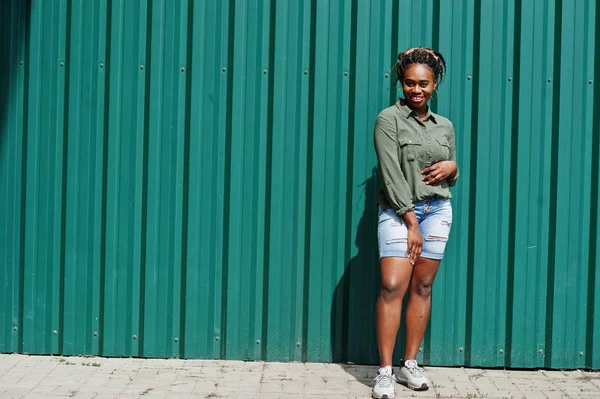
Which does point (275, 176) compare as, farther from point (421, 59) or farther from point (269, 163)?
point (421, 59)

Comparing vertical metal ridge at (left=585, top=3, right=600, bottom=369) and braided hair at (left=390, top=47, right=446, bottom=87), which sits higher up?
braided hair at (left=390, top=47, right=446, bottom=87)

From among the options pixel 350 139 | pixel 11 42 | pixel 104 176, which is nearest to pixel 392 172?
pixel 350 139

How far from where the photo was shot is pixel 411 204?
17.6 ft

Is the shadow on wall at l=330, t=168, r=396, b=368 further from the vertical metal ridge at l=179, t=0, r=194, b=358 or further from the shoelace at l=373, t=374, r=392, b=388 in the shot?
the vertical metal ridge at l=179, t=0, r=194, b=358

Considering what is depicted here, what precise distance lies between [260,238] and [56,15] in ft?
6.65

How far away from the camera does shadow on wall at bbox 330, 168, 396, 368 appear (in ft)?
20.0

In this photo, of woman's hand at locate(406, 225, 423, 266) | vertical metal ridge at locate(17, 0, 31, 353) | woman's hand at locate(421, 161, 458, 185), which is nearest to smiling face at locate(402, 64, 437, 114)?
woman's hand at locate(421, 161, 458, 185)

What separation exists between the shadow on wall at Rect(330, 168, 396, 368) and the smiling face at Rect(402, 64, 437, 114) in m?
0.76

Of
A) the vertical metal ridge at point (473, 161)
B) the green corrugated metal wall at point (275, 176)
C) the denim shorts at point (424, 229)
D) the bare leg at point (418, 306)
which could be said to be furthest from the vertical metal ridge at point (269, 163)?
the vertical metal ridge at point (473, 161)

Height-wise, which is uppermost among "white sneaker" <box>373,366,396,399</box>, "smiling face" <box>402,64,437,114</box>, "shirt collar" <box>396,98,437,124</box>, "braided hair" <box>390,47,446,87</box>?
"braided hair" <box>390,47,446,87</box>

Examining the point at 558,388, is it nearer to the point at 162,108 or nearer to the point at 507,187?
the point at 507,187

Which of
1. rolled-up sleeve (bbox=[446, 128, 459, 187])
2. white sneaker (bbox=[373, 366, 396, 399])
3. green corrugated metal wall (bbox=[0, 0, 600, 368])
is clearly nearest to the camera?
white sneaker (bbox=[373, 366, 396, 399])

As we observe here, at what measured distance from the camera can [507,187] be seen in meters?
6.08

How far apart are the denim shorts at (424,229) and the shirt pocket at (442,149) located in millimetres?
257
